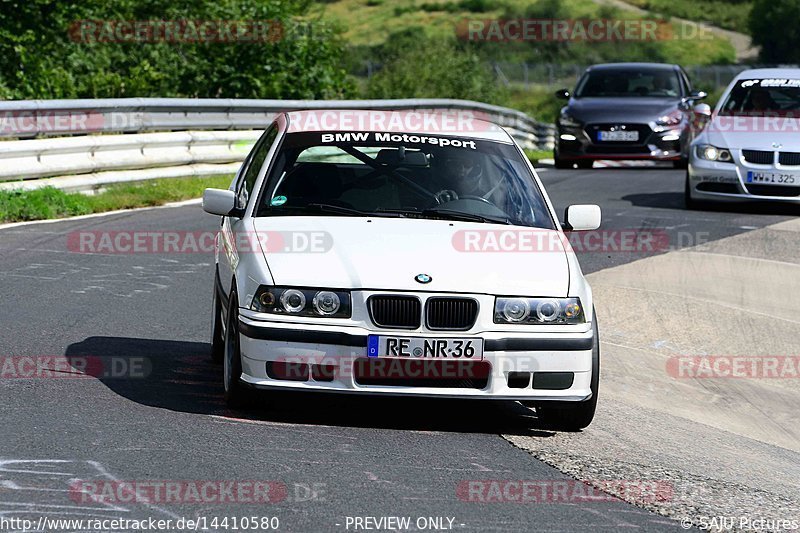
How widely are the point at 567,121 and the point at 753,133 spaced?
641 cm

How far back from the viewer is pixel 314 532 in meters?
5.12

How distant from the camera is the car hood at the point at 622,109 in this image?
74.0 ft

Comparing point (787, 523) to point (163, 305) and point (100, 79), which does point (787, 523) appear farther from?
point (100, 79)

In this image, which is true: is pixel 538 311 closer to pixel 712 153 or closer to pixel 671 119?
pixel 712 153

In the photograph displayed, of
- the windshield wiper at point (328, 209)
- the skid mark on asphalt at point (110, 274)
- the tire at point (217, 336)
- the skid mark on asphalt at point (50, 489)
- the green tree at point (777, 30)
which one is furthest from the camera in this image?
the green tree at point (777, 30)

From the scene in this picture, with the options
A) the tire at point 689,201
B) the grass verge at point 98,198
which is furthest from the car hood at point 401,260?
the tire at point 689,201

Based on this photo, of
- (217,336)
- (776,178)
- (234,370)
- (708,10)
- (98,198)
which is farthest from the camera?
(708,10)

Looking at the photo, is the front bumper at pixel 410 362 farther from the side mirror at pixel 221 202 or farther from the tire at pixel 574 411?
the side mirror at pixel 221 202

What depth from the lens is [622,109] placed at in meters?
22.8

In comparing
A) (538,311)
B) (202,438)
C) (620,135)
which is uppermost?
(538,311)

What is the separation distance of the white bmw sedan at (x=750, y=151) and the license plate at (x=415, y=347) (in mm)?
10482

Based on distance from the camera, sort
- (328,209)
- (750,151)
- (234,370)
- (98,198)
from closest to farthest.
Answer: (234,370) → (328,209) → (98,198) → (750,151)

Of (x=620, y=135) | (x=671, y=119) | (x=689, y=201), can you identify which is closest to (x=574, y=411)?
(x=689, y=201)

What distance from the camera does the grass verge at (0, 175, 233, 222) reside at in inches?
575
